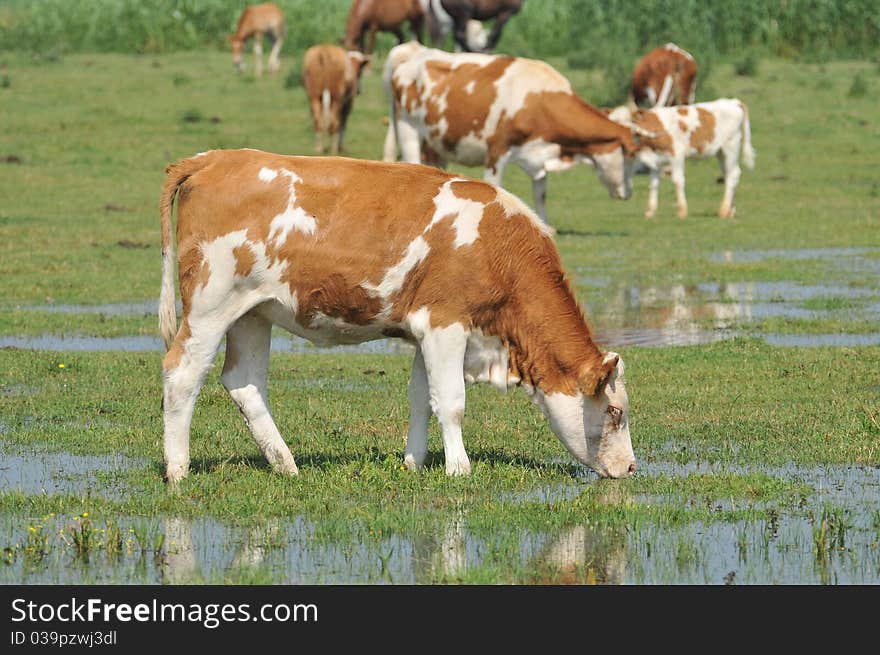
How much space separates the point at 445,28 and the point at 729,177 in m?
8.74

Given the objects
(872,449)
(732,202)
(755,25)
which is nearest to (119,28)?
(755,25)

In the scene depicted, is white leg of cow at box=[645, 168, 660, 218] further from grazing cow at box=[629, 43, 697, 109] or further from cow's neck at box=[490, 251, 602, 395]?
cow's neck at box=[490, 251, 602, 395]

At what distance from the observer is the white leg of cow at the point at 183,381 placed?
8781mm

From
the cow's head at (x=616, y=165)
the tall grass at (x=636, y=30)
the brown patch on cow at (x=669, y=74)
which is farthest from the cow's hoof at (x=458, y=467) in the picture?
the tall grass at (x=636, y=30)

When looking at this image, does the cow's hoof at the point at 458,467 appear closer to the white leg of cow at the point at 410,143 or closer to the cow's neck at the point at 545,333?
the cow's neck at the point at 545,333

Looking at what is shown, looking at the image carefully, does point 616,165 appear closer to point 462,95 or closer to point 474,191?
point 462,95

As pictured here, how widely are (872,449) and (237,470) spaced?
355 centimetres

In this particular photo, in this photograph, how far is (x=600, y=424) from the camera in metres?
8.98

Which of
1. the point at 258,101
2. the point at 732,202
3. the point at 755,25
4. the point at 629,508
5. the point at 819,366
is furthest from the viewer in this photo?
the point at 755,25

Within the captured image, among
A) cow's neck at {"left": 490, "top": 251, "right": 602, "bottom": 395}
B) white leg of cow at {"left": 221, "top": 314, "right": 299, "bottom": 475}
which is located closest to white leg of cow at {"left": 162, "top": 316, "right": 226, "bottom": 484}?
white leg of cow at {"left": 221, "top": 314, "right": 299, "bottom": 475}

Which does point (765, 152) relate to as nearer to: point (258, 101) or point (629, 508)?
point (258, 101)

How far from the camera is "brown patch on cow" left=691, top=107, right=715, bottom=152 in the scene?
82.1ft

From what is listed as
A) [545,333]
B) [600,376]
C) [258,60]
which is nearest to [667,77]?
[258,60]

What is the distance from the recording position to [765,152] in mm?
29438
